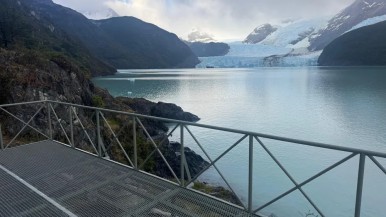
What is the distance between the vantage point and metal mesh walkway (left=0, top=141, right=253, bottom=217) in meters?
Answer: 4.68

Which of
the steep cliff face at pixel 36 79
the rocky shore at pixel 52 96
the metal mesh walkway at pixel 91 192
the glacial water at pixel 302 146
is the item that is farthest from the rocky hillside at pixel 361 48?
the metal mesh walkway at pixel 91 192

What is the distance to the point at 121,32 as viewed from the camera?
19975 centimetres

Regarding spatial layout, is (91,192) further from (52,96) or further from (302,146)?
(302,146)

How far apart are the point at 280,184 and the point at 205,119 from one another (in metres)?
18.9

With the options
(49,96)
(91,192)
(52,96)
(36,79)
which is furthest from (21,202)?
(52,96)

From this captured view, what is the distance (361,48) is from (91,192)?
15219 cm

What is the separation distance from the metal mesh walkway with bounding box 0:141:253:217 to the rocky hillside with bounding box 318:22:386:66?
142m

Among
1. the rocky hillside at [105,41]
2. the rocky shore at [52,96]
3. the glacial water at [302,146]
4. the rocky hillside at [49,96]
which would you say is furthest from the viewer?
the rocky hillside at [105,41]

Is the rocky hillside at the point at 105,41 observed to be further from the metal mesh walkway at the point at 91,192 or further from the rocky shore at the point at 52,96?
the metal mesh walkway at the point at 91,192

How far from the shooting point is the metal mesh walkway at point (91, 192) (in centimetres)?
468

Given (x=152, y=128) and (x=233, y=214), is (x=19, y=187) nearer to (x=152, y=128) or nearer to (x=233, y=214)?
(x=233, y=214)

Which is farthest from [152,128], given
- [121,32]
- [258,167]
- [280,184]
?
[121,32]

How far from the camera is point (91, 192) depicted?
5.33m

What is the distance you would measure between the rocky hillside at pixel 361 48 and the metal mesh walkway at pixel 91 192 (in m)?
142
